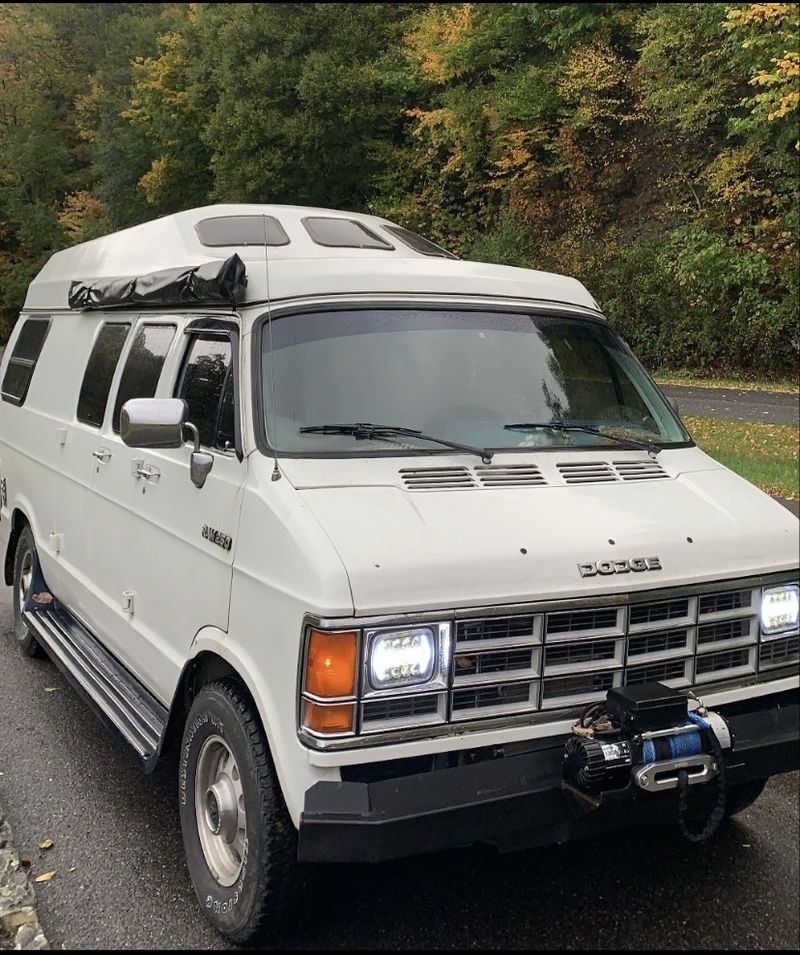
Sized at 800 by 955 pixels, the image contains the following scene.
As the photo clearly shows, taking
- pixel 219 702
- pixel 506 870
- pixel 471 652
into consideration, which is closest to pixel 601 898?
pixel 506 870

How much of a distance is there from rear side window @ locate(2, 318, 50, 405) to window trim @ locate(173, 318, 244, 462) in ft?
8.99

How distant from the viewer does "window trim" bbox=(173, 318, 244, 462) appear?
3.52 meters

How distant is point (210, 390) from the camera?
387 cm

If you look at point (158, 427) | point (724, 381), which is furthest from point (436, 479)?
point (724, 381)

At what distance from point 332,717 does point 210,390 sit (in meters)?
1.68

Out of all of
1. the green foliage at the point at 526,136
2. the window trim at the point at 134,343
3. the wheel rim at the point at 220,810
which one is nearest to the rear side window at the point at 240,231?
the window trim at the point at 134,343

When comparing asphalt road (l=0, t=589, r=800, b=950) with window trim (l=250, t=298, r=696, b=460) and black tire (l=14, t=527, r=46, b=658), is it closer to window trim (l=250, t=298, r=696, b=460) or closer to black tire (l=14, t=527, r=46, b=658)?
window trim (l=250, t=298, r=696, b=460)

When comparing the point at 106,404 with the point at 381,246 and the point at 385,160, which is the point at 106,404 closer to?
the point at 381,246

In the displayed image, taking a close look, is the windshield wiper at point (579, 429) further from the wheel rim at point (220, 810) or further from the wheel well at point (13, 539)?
the wheel well at point (13, 539)

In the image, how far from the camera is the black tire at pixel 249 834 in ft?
9.46

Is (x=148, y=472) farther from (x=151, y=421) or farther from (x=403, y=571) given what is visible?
(x=403, y=571)


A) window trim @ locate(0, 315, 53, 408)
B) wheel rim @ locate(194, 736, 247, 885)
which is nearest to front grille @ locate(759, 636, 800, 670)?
wheel rim @ locate(194, 736, 247, 885)

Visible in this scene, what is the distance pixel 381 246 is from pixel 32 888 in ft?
10.8

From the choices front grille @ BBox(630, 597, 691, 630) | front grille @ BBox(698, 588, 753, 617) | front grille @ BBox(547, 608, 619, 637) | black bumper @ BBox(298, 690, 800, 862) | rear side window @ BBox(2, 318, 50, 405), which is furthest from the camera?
rear side window @ BBox(2, 318, 50, 405)
